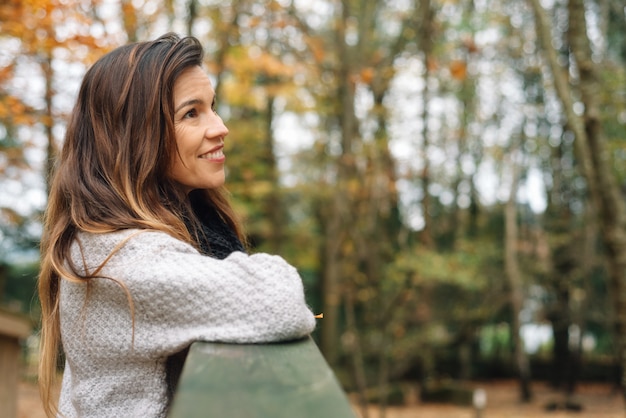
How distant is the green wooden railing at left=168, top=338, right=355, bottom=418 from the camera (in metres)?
0.81

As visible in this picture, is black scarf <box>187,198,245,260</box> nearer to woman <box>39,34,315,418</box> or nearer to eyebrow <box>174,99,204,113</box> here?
woman <box>39,34,315,418</box>

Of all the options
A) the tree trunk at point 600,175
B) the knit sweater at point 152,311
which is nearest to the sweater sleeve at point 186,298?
the knit sweater at point 152,311

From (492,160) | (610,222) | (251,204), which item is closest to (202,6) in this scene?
(251,204)

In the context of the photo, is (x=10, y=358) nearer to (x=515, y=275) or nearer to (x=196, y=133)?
(x=196, y=133)

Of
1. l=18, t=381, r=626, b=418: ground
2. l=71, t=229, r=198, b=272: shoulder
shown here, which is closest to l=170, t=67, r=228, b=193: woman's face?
l=71, t=229, r=198, b=272: shoulder

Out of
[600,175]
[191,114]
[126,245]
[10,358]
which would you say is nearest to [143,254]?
[126,245]

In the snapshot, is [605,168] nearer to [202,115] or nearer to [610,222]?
[610,222]

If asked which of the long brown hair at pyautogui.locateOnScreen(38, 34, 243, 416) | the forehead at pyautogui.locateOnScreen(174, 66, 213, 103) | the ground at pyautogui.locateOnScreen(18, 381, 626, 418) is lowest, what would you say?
the ground at pyautogui.locateOnScreen(18, 381, 626, 418)

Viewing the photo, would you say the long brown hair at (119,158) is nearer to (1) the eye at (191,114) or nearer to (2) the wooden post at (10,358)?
(1) the eye at (191,114)

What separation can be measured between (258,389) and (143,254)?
0.37 meters

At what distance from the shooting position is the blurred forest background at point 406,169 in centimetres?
1179

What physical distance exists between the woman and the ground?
1197cm

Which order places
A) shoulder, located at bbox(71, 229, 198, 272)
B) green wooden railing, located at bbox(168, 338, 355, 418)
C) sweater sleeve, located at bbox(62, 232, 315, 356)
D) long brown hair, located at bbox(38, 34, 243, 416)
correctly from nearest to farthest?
1. green wooden railing, located at bbox(168, 338, 355, 418)
2. sweater sleeve, located at bbox(62, 232, 315, 356)
3. shoulder, located at bbox(71, 229, 198, 272)
4. long brown hair, located at bbox(38, 34, 243, 416)

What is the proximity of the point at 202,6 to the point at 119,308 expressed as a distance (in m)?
11.5
